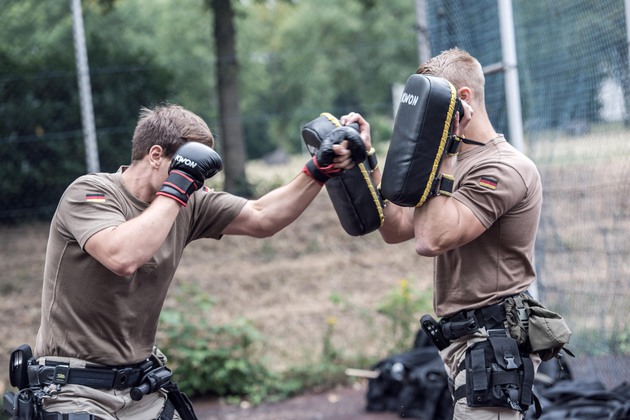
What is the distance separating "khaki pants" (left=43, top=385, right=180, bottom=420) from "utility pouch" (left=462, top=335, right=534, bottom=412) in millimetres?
1509

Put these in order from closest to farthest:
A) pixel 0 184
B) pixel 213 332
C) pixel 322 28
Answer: pixel 213 332
pixel 0 184
pixel 322 28

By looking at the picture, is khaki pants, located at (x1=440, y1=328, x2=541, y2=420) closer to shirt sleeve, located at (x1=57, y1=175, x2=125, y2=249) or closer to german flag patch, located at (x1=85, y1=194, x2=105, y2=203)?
shirt sleeve, located at (x1=57, y1=175, x2=125, y2=249)

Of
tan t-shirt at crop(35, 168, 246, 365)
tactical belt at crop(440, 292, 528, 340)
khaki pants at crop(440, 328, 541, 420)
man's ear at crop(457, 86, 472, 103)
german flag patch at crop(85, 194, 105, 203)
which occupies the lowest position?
khaki pants at crop(440, 328, 541, 420)

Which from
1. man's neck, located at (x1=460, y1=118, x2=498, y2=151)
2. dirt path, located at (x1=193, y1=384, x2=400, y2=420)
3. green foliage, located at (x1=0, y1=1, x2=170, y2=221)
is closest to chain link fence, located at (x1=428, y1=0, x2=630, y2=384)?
dirt path, located at (x1=193, y1=384, x2=400, y2=420)

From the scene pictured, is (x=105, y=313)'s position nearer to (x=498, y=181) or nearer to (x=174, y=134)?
(x=174, y=134)

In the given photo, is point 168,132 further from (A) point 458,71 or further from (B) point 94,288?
(A) point 458,71

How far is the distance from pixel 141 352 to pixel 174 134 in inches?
40.9

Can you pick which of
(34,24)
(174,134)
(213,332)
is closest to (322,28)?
(34,24)

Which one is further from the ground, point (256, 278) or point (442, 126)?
point (442, 126)

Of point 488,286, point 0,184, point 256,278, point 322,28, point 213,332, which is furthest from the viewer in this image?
point 322,28

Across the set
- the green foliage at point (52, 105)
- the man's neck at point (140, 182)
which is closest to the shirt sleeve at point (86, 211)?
the man's neck at point (140, 182)

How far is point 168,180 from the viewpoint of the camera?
3.73 meters

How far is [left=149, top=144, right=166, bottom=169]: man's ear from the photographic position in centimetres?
397

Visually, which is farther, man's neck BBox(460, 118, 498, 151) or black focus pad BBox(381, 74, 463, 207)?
man's neck BBox(460, 118, 498, 151)
